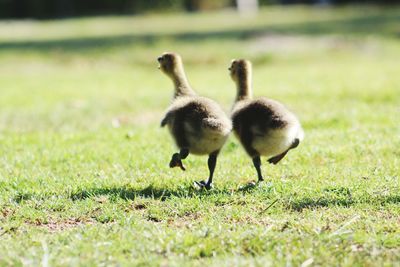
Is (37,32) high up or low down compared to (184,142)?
down

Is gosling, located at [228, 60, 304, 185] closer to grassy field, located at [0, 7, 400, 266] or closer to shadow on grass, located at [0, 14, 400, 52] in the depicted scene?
grassy field, located at [0, 7, 400, 266]

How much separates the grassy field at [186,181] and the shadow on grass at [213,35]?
8.88 meters

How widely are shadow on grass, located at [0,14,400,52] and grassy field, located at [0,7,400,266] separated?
8878 millimetres

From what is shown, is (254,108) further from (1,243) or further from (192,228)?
(1,243)

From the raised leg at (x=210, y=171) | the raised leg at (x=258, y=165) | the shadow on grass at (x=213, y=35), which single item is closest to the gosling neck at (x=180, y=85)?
the raised leg at (x=210, y=171)

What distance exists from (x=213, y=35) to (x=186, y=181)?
2428cm

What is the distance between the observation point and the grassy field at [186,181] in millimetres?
5582

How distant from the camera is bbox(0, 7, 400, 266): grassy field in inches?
220

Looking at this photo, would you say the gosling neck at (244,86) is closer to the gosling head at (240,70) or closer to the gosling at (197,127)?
the gosling head at (240,70)

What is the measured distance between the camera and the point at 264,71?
835 inches

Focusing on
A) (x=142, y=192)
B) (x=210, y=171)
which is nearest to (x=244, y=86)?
(x=210, y=171)

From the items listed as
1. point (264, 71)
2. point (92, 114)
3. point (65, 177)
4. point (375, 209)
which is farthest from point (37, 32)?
point (375, 209)

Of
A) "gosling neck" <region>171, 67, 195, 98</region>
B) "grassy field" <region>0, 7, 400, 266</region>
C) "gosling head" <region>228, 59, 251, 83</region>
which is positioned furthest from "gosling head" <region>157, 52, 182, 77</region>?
"grassy field" <region>0, 7, 400, 266</region>

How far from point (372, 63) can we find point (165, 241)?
17363mm
